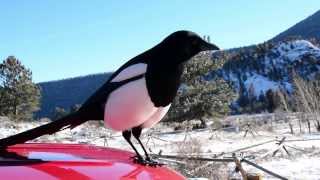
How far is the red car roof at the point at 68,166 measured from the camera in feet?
5.57

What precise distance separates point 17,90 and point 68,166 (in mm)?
42162

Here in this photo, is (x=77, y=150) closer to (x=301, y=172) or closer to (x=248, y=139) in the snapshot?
(x=301, y=172)

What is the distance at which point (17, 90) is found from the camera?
141 feet

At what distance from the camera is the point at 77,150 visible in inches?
95.8

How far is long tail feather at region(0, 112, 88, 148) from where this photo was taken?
6.86ft

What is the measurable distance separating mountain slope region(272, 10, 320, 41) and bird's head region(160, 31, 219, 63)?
159572mm

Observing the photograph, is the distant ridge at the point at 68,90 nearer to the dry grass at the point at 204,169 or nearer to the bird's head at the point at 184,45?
the dry grass at the point at 204,169

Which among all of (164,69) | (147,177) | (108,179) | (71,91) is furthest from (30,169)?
(71,91)

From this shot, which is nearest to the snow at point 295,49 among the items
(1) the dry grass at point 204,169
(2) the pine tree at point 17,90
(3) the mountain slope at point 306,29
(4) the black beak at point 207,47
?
(3) the mountain slope at point 306,29

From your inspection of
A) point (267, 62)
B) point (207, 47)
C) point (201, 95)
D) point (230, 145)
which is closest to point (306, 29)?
point (267, 62)

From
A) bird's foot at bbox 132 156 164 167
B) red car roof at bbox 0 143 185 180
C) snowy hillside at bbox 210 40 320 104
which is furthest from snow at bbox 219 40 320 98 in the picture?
red car roof at bbox 0 143 185 180

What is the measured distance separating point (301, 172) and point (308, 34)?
518ft

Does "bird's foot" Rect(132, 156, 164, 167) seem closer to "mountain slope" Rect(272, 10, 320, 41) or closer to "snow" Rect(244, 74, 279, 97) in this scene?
"snow" Rect(244, 74, 279, 97)

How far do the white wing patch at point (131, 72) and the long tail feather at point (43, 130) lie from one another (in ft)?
0.86
